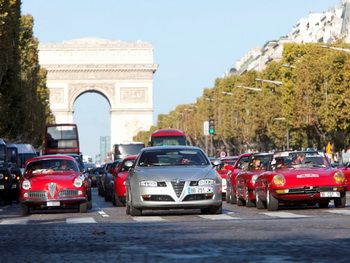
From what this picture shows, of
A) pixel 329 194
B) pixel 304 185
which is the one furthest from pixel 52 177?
pixel 329 194

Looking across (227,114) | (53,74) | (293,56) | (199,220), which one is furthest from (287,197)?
(53,74)

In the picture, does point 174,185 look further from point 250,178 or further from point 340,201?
point 250,178

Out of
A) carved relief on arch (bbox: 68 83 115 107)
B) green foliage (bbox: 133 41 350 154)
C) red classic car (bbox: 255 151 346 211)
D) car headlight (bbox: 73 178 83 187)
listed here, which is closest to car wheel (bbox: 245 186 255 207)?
red classic car (bbox: 255 151 346 211)

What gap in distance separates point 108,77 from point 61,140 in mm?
68057

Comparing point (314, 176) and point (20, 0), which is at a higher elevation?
point (20, 0)

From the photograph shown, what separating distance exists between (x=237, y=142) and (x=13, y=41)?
55.3 metres

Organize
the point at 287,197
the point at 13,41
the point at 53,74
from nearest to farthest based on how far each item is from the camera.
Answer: the point at 287,197, the point at 13,41, the point at 53,74

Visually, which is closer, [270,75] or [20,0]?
[20,0]

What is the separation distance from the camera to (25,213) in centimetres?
2534

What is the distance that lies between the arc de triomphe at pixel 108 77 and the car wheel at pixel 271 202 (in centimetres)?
11894

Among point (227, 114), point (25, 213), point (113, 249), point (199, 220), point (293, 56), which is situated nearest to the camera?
point (113, 249)

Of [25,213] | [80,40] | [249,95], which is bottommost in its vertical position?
[25,213]

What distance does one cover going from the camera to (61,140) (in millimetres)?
77875

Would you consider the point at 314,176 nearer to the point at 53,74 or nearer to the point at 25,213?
the point at 25,213
